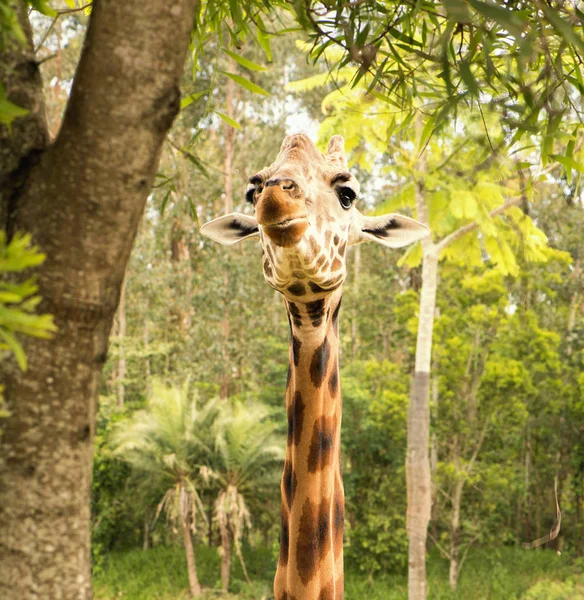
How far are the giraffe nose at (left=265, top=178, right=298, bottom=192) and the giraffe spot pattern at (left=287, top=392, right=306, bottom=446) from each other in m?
0.80

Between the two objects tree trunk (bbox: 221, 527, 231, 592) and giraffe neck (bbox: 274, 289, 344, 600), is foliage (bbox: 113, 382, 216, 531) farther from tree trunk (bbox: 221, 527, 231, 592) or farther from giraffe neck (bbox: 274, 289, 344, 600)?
giraffe neck (bbox: 274, 289, 344, 600)

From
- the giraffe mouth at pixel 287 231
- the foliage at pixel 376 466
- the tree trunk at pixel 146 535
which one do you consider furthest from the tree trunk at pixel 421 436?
the giraffe mouth at pixel 287 231

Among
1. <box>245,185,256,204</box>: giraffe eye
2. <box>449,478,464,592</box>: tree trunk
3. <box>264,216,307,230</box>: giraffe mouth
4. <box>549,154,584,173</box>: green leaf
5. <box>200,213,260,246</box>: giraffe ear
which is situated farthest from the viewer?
<box>449,478,464,592</box>: tree trunk

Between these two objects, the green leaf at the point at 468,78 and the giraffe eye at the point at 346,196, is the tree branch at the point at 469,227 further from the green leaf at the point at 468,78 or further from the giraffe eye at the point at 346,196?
the green leaf at the point at 468,78

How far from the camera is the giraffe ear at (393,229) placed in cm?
265

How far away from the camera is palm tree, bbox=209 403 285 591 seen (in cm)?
1206

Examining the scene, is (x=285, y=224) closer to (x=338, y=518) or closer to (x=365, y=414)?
(x=338, y=518)

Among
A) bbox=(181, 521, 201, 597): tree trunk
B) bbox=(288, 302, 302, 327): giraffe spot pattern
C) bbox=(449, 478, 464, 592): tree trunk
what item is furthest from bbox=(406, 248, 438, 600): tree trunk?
bbox=(288, 302, 302, 327): giraffe spot pattern

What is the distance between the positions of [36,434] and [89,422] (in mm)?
91

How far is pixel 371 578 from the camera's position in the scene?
12820mm

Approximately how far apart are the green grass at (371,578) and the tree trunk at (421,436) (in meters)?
3.00

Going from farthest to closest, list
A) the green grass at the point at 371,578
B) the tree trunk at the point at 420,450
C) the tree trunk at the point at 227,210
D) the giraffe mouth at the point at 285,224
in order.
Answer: the tree trunk at the point at 227,210 < the green grass at the point at 371,578 < the tree trunk at the point at 420,450 < the giraffe mouth at the point at 285,224

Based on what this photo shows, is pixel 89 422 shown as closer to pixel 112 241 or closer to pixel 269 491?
pixel 112 241

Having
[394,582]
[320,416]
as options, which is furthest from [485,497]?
[320,416]
